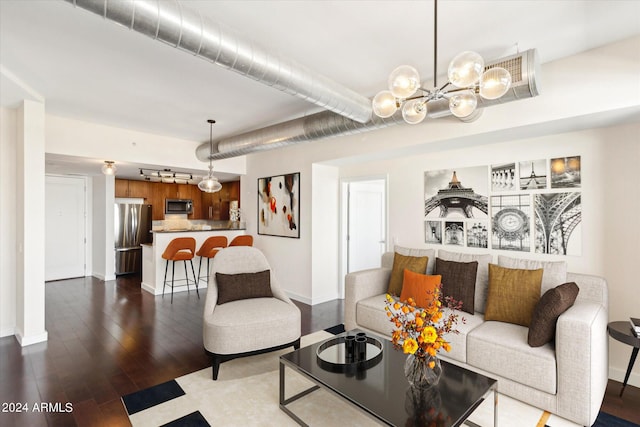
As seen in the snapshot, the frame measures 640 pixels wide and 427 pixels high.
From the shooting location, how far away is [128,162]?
5.09 meters

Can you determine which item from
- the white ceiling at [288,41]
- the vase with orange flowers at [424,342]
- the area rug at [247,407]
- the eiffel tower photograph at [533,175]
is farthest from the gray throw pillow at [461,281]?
the white ceiling at [288,41]

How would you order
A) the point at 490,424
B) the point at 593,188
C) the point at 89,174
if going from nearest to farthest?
1. the point at 490,424
2. the point at 593,188
3. the point at 89,174

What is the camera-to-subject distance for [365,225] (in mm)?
5453

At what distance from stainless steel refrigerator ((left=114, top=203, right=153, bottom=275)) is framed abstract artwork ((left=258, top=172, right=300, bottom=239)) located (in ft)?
10.8

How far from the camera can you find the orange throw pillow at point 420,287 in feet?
10.2

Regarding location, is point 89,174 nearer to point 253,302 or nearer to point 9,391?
point 9,391

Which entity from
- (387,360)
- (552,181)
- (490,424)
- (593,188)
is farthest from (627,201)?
(387,360)

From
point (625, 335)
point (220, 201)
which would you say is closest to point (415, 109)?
point (625, 335)

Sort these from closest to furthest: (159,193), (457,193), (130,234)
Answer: (457,193), (130,234), (159,193)

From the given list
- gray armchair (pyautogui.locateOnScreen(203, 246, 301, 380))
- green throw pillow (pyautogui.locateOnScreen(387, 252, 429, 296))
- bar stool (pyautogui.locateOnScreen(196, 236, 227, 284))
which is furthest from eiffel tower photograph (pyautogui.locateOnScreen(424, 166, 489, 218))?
bar stool (pyautogui.locateOnScreen(196, 236, 227, 284))

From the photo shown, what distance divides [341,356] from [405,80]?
187 cm

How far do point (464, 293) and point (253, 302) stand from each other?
81.0 inches

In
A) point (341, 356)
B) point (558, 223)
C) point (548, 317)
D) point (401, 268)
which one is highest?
point (558, 223)

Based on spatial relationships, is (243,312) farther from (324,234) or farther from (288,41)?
(324,234)
